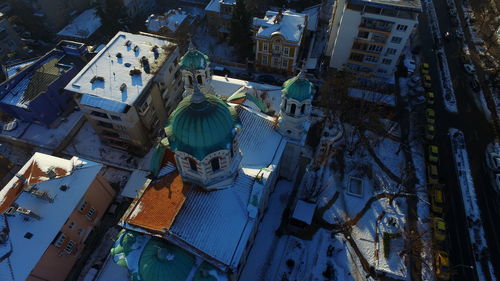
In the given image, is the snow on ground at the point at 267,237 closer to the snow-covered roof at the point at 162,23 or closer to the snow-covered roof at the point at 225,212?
the snow-covered roof at the point at 225,212

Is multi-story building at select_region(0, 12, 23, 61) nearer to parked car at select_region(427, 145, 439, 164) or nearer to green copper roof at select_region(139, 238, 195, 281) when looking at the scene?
green copper roof at select_region(139, 238, 195, 281)

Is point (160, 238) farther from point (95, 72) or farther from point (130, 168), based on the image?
point (95, 72)

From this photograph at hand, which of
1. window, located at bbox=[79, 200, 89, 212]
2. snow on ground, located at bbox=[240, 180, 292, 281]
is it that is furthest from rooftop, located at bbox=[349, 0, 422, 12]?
window, located at bbox=[79, 200, 89, 212]

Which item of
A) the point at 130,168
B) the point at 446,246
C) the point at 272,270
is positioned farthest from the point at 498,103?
the point at 130,168

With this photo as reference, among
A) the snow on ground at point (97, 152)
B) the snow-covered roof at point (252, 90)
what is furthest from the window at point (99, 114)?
the snow-covered roof at point (252, 90)

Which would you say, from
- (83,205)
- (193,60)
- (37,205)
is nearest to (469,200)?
(193,60)
